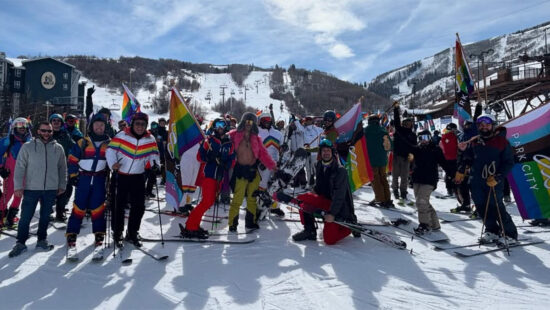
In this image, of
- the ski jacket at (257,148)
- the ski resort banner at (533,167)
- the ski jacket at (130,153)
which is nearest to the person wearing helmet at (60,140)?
the ski jacket at (130,153)

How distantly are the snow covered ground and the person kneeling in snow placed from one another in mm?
213

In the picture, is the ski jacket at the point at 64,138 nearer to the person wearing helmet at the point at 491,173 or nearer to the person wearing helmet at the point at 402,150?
the person wearing helmet at the point at 402,150

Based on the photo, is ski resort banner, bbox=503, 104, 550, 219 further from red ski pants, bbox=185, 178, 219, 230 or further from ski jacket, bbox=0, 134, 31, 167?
ski jacket, bbox=0, 134, 31, 167

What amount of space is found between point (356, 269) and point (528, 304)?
1.68 meters

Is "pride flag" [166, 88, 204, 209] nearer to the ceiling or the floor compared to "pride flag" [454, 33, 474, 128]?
nearer to the floor

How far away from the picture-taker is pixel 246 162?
17.9 feet

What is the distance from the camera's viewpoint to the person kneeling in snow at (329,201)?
4953mm

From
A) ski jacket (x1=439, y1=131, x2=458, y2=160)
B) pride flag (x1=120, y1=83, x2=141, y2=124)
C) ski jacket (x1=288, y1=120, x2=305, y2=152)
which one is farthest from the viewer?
Answer: ski jacket (x1=288, y1=120, x2=305, y2=152)

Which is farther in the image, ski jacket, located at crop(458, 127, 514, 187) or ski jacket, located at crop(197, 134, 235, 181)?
ski jacket, located at crop(197, 134, 235, 181)

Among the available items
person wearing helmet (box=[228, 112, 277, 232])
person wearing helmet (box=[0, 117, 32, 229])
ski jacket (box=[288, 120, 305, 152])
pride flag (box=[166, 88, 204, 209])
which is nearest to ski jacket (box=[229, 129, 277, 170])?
person wearing helmet (box=[228, 112, 277, 232])

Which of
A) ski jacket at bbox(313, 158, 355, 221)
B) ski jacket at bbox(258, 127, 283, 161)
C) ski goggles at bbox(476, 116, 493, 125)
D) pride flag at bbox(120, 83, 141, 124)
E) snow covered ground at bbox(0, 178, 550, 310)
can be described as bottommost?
snow covered ground at bbox(0, 178, 550, 310)

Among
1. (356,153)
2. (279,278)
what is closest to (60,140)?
(279,278)

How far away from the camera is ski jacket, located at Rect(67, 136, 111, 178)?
4.51 m

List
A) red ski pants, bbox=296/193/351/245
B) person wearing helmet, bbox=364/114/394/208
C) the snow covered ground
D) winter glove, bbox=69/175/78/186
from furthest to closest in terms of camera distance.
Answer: person wearing helmet, bbox=364/114/394/208 → red ski pants, bbox=296/193/351/245 → winter glove, bbox=69/175/78/186 → the snow covered ground
